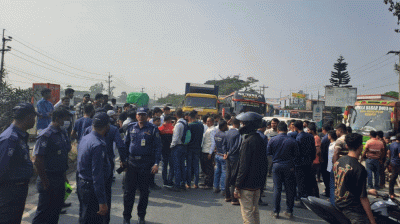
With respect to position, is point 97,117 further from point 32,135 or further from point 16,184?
point 32,135

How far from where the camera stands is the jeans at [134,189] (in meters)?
5.36

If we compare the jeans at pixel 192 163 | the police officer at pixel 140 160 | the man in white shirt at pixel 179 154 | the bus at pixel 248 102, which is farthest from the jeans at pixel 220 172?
Answer: the bus at pixel 248 102

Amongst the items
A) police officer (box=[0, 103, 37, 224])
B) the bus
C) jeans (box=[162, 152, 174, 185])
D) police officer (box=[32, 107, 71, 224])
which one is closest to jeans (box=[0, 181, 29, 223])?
police officer (box=[0, 103, 37, 224])

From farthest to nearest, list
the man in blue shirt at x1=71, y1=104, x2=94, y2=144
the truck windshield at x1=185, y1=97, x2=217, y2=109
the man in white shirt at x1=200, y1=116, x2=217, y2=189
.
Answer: the truck windshield at x1=185, y1=97, x2=217, y2=109, the man in white shirt at x1=200, y1=116, x2=217, y2=189, the man in blue shirt at x1=71, y1=104, x2=94, y2=144

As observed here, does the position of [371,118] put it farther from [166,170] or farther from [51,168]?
[51,168]

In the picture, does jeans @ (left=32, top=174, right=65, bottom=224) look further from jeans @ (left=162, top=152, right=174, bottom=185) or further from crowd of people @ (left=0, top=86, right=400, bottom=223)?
jeans @ (left=162, top=152, right=174, bottom=185)

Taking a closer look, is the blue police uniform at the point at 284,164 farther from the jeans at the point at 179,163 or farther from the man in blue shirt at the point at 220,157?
the jeans at the point at 179,163

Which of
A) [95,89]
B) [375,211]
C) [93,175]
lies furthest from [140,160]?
[95,89]

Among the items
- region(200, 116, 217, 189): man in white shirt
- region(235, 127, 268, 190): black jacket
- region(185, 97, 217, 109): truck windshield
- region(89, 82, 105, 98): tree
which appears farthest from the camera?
region(89, 82, 105, 98): tree

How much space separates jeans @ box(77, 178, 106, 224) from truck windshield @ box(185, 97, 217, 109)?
53.1ft

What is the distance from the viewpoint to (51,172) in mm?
4430

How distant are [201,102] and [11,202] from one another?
55.2 ft

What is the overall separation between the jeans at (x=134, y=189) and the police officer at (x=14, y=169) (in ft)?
6.52

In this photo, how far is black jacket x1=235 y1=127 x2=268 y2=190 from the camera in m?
4.36
